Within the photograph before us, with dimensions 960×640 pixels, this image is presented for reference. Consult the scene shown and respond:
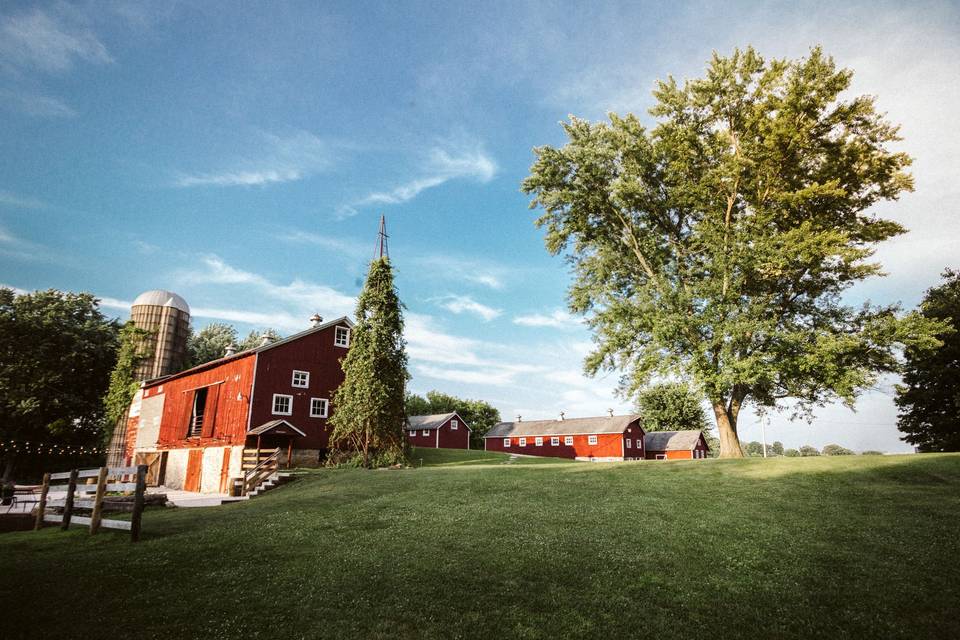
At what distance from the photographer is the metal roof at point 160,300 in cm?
4934

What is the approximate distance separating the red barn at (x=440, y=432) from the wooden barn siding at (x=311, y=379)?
2644 cm

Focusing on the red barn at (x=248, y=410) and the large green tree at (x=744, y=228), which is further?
the red barn at (x=248, y=410)

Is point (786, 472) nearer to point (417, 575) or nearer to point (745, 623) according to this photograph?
point (745, 623)

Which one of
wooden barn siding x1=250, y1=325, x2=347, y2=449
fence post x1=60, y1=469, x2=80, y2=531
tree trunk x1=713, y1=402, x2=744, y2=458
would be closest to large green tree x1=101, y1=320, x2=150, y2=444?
wooden barn siding x1=250, y1=325, x2=347, y2=449

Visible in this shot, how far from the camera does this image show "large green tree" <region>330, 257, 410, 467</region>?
30.9 m

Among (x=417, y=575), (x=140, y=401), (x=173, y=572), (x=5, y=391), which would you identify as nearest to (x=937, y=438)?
(x=417, y=575)

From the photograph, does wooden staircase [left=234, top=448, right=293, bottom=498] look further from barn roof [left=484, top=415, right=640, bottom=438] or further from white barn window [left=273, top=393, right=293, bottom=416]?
barn roof [left=484, top=415, right=640, bottom=438]

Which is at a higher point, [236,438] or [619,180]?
[619,180]

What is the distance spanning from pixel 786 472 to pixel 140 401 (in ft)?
160

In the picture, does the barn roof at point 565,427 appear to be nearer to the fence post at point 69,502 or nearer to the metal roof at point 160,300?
the metal roof at point 160,300

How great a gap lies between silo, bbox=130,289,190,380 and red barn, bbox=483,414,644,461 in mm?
43624

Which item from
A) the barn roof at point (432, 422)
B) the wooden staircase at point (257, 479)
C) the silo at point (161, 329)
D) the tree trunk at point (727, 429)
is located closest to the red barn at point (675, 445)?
the barn roof at point (432, 422)

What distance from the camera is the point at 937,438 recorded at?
119 feet

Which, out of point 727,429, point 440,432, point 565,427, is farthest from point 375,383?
point 565,427
